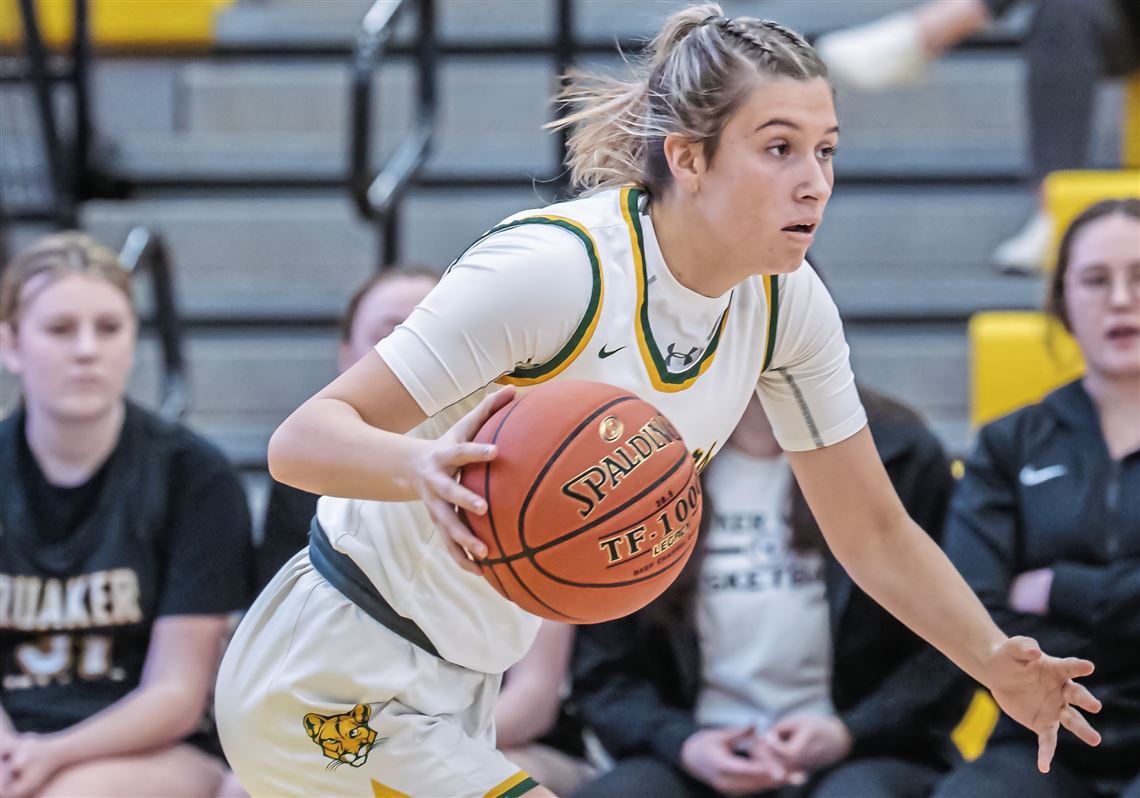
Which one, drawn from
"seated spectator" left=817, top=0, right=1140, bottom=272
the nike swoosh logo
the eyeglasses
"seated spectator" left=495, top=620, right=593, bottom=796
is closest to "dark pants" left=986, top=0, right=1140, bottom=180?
"seated spectator" left=817, top=0, right=1140, bottom=272

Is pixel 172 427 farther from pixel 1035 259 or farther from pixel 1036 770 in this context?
pixel 1035 259

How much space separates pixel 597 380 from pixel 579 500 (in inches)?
10.3

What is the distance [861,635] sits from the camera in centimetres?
313

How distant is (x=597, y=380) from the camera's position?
2035 mm

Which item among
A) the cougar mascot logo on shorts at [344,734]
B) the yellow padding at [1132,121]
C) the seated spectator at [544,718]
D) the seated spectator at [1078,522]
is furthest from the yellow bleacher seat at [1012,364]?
the cougar mascot logo on shorts at [344,734]

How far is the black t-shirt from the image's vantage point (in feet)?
10.1

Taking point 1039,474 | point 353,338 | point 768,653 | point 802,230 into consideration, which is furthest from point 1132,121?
point 802,230

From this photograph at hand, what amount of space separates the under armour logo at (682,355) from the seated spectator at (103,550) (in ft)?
4.72

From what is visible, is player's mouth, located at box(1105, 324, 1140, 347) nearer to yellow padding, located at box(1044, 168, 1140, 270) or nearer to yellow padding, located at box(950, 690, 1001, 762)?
yellow padding, located at box(1044, 168, 1140, 270)

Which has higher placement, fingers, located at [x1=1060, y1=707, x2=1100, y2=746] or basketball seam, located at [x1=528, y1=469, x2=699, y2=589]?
basketball seam, located at [x1=528, y1=469, x2=699, y2=589]

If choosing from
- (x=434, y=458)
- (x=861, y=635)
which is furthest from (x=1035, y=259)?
(x=434, y=458)

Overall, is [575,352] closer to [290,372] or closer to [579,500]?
[579,500]

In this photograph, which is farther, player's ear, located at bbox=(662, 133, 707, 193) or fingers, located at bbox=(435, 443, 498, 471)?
player's ear, located at bbox=(662, 133, 707, 193)

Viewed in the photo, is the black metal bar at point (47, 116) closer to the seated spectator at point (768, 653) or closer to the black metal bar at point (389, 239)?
the black metal bar at point (389, 239)
